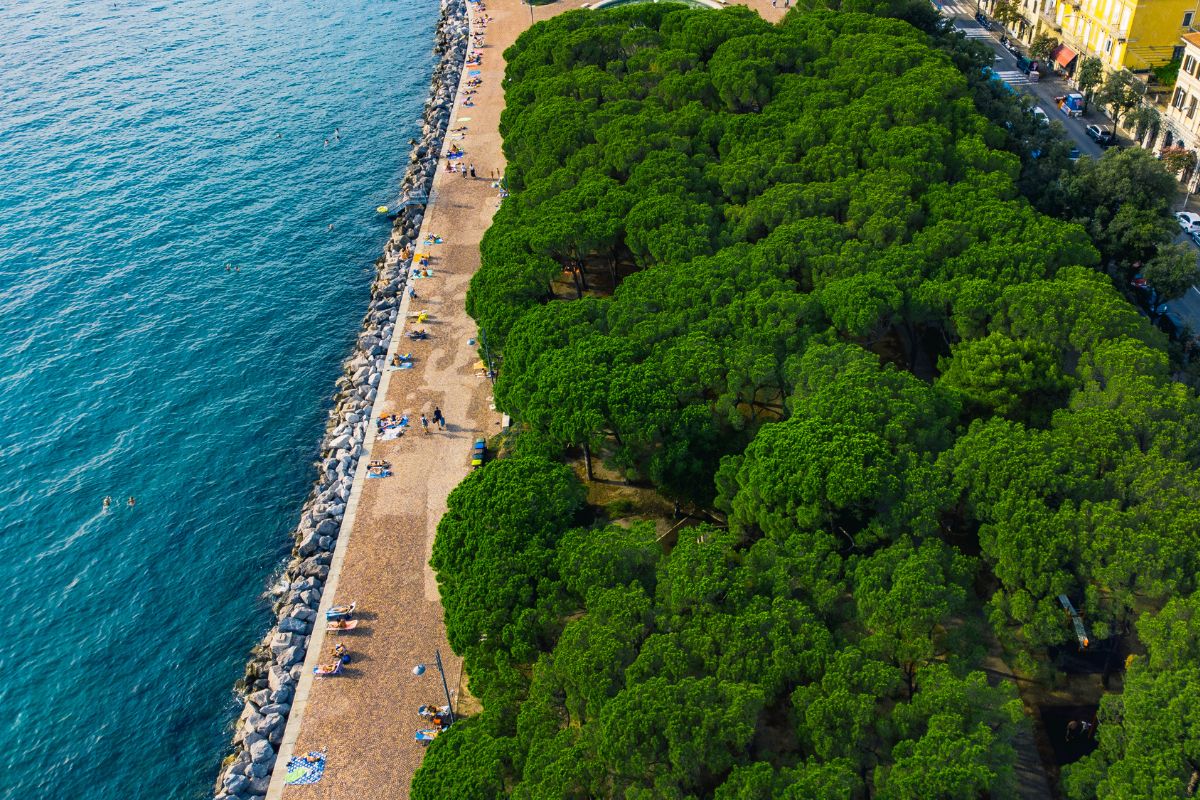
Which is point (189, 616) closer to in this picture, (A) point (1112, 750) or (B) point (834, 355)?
(B) point (834, 355)

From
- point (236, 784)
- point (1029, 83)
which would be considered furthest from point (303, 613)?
point (1029, 83)

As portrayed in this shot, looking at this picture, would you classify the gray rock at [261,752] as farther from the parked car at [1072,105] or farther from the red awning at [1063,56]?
the red awning at [1063,56]

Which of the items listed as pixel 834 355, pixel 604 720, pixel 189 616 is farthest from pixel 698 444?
pixel 189 616

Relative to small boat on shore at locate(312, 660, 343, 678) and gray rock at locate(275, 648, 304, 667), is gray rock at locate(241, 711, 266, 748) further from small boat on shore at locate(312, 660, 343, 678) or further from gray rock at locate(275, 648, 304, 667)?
small boat on shore at locate(312, 660, 343, 678)

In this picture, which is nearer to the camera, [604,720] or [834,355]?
[604,720]

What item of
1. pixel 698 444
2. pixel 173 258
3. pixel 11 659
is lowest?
pixel 11 659

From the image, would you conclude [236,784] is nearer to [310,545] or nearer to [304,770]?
[304,770]

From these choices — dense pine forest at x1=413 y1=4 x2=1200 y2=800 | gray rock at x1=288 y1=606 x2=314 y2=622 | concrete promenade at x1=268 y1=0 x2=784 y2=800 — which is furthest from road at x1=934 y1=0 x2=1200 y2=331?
gray rock at x1=288 y1=606 x2=314 y2=622

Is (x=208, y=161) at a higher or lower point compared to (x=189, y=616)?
higher
